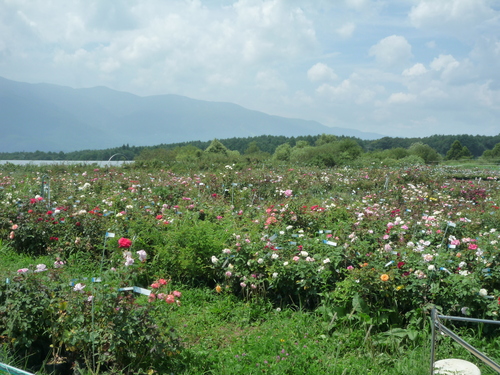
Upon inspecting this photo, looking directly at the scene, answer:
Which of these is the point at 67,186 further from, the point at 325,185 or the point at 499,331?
the point at 499,331

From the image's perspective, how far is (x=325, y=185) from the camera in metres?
10.5

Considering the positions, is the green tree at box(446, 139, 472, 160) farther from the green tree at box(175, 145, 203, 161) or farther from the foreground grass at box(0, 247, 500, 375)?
the foreground grass at box(0, 247, 500, 375)

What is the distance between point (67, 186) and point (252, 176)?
14.5ft

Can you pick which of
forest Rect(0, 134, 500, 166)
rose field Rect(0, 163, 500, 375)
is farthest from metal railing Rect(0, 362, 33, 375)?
forest Rect(0, 134, 500, 166)

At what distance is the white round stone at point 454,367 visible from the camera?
7.75ft

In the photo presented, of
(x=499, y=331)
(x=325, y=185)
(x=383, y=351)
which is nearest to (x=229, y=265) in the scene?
(x=383, y=351)

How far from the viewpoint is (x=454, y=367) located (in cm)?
244

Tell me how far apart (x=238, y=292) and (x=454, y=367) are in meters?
2.06

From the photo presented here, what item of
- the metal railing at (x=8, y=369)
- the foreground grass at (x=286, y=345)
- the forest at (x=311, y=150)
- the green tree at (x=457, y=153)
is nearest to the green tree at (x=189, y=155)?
the forest at (x=311, y=150)

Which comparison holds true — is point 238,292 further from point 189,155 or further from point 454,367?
point 189,155

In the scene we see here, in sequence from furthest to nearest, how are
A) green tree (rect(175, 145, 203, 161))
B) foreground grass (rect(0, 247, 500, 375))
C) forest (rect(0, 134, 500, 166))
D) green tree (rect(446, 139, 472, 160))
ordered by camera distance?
green tree (rect(446, 139, 472, 160))
forest (rect(0, 134, 500, 166))
green tree (rect(175, 145, 203, 161))
foreground grass (rect(0, 247, 500, 375))

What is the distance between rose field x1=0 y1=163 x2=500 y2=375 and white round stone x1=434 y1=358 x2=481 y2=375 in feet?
0.34

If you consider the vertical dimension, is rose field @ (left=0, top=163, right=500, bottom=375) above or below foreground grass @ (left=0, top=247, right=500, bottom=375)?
above

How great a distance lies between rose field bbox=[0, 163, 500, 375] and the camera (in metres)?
2.40
